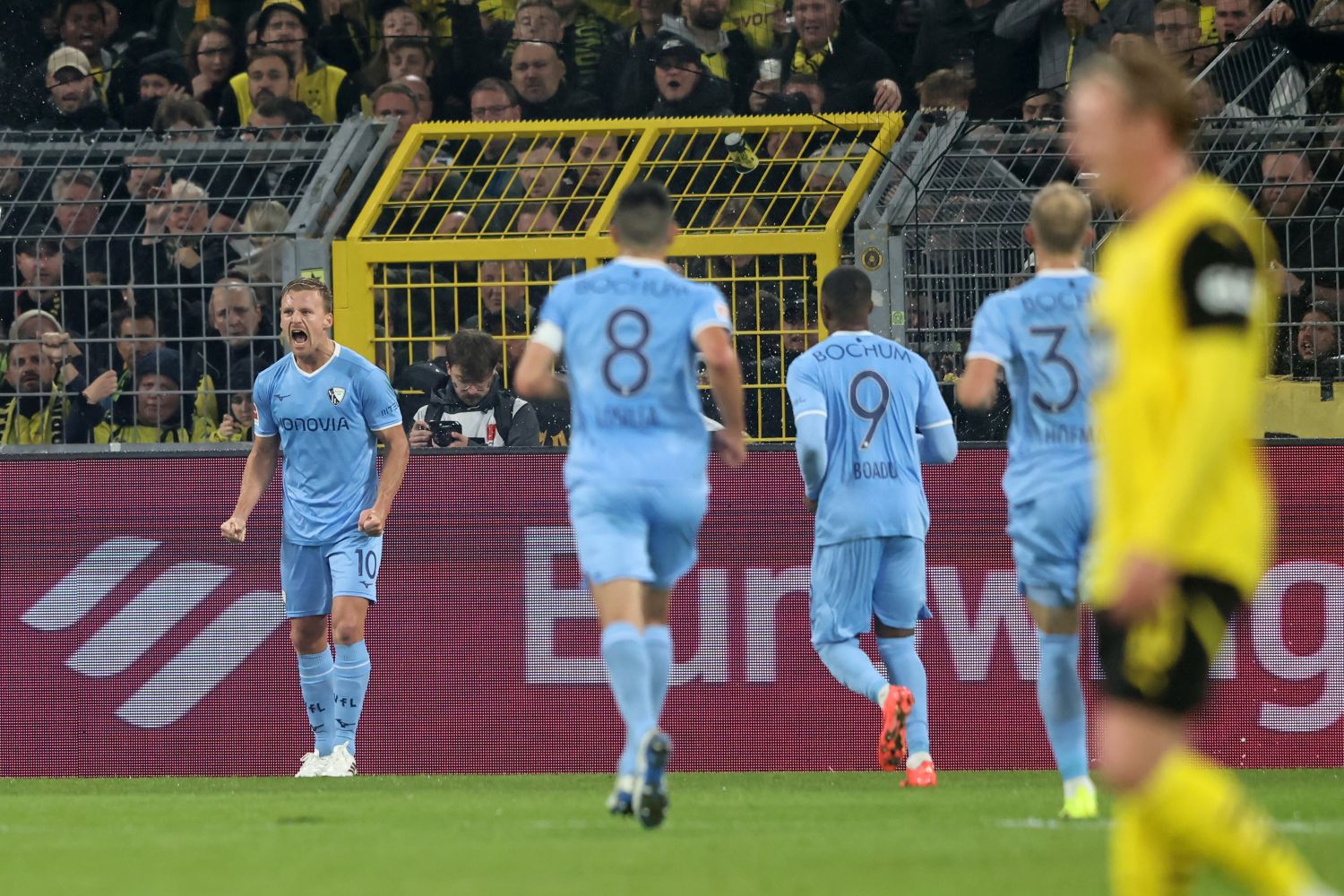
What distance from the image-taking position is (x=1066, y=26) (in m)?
13.8

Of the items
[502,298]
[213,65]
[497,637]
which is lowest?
[497,637]

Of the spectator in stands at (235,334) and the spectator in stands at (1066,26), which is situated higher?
the spectator in stands at (1066,26)

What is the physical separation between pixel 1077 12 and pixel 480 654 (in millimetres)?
5767

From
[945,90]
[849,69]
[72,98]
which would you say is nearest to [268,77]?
[72,98]

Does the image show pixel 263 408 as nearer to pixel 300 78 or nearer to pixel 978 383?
pixel 978 383

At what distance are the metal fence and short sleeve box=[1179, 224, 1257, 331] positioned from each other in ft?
24.6

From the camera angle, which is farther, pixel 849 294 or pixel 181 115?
Result: pixel 181 115

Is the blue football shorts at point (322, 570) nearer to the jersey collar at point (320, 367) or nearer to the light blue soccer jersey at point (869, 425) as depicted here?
the jersey collar at point (320, 367)

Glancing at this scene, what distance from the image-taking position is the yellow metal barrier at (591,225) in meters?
10.8

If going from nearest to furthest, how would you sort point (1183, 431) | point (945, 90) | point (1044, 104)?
point (1183, 431), point (1044, 104), point (945, 90)

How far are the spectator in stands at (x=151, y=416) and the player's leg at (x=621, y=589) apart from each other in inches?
178

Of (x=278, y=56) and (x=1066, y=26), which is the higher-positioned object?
(x=278, y=56)

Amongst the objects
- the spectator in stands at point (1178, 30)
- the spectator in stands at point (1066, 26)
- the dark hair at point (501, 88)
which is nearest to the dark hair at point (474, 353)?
the dark hair at point (501, 88)

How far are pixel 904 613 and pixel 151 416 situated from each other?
4103 millimetres
